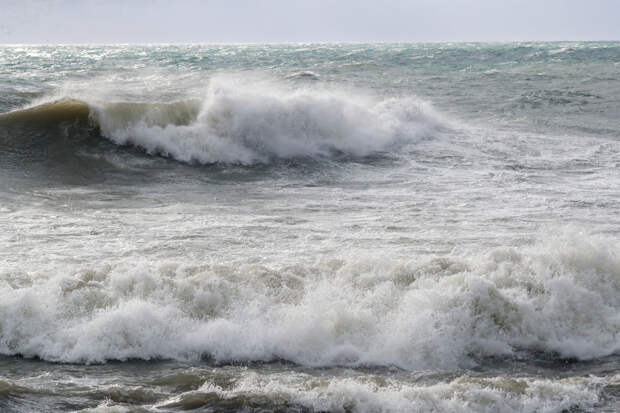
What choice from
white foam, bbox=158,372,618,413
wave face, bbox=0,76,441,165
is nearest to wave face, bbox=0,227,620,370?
white foam, bbox=158,372,618,413

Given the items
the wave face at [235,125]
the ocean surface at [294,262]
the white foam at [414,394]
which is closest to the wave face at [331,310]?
the ocean surface at [294,262]

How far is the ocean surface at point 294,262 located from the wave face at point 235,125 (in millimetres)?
51

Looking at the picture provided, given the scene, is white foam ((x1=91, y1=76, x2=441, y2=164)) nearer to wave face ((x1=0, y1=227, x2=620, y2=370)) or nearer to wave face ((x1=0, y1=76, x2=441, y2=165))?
wave face ((x1=0, y1=76, x2=441, y2=165))

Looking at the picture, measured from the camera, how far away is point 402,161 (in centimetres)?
1355

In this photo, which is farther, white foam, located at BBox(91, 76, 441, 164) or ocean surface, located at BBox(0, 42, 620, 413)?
white foam, located at BBox(91, 76, 441, 164)

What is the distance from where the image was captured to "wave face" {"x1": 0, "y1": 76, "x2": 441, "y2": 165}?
13562mm

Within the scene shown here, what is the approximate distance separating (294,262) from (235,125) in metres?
7.48

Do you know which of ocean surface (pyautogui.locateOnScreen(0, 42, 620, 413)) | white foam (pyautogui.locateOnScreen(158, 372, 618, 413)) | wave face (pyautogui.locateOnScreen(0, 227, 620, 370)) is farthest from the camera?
wave face (pyautogui.locateOnScreen(0, 227, 620, 370))

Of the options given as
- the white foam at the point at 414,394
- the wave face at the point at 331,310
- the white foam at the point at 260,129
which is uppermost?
the white foam at the point at 260,129

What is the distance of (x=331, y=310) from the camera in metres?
5.91

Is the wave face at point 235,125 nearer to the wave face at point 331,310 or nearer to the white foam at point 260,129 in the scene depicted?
the white foam at point 260,129

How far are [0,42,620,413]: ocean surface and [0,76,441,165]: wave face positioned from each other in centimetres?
5

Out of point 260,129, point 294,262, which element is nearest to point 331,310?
point 294,262

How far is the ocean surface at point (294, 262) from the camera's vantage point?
4.98 m
